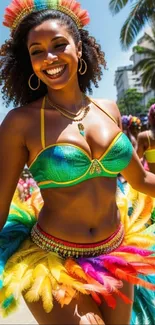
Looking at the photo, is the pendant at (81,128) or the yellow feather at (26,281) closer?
the yellow feather at (26,281)

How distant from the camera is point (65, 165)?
6.03 ft

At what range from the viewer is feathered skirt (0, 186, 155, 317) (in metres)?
1.67

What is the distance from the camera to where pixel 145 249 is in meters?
2.07

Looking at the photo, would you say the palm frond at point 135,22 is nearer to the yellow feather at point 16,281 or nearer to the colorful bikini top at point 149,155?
the colorful bikini top at point 149,155

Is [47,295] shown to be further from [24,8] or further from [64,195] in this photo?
[24,8]

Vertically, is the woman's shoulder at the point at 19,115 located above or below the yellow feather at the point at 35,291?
above

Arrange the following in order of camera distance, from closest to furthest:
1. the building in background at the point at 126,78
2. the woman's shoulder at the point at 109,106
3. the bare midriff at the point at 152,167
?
the woman's shoulder at the point at 109,106
the bare midriff at the point at 152,167
the building in background at the point at 126,78

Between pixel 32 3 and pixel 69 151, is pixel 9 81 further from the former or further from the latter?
pixel 69 151

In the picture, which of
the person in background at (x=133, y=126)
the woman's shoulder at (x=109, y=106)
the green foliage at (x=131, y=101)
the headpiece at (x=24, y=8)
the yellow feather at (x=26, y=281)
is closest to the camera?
the yellow feather at (x=26, y=281)

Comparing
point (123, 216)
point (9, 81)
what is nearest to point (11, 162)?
point (9, 81)

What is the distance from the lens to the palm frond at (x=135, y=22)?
1678cm

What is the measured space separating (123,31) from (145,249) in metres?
17.3

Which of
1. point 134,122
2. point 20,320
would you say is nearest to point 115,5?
point 134,122

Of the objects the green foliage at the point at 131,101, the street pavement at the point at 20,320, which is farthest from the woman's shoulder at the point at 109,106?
the green foliage at the point at 131,101
